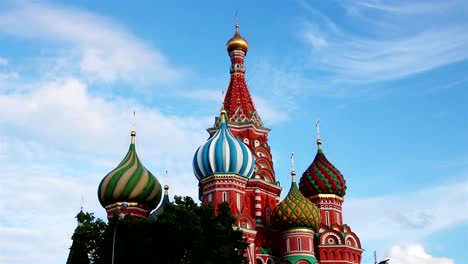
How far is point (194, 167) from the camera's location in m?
39.2

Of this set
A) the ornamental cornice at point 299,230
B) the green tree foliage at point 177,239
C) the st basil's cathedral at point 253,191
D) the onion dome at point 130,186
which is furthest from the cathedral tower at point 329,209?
the green tree foliage at point 177,239

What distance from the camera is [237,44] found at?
153ft

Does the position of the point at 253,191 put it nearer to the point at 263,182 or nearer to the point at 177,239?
the point at 263,182

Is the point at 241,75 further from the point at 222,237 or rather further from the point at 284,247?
the point at 222,237

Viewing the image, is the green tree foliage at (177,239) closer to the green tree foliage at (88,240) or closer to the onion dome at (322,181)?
the green tree foliage at (88,240)

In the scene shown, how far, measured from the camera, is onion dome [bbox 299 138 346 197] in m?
44.8

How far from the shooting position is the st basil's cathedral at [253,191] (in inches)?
1491

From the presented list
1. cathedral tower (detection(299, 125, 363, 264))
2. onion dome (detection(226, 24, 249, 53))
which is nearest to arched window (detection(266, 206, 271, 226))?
cathedral tower (detection(299, 125, 363, 264))

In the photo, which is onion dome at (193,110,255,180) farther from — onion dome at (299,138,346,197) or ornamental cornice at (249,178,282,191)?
onion dome at (299,138,346,197)

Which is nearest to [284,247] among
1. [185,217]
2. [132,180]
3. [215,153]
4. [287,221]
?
[287,221]

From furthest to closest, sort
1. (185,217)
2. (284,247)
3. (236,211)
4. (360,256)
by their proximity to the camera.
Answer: (360,256), (284,247), (236,211), (185,217)

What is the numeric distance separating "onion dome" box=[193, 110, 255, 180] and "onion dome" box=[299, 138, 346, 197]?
7474mm

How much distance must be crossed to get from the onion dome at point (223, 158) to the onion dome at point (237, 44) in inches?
388

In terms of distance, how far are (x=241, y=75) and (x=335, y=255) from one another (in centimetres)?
1492
